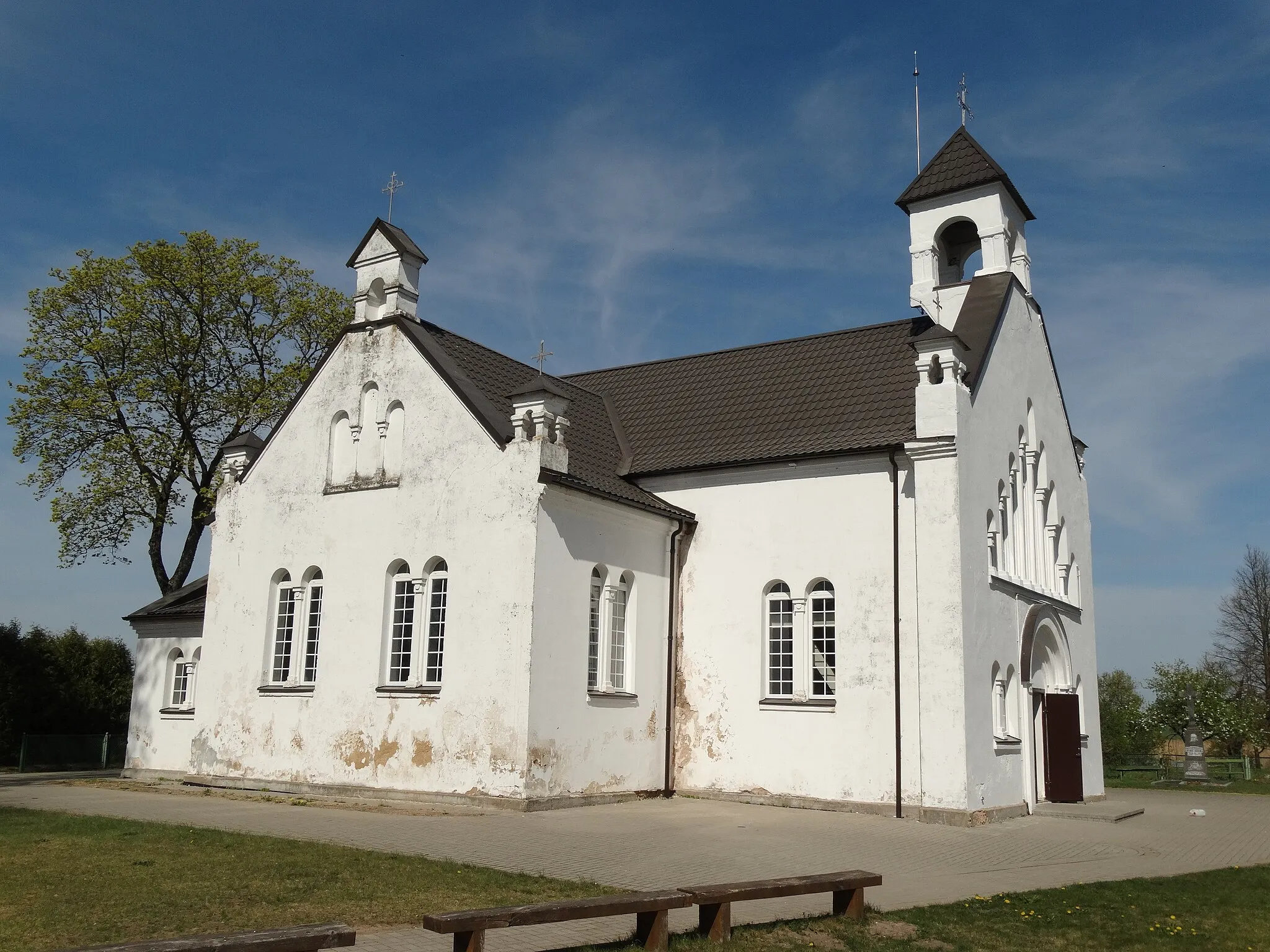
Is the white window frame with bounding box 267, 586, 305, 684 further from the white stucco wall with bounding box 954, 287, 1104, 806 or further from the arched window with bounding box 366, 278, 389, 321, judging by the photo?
the white stucco wall with bounding box 954, 287, 1104, 806

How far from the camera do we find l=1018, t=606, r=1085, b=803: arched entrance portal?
22609 mm

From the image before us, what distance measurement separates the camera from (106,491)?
31.1 m

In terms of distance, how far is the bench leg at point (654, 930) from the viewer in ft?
27.5

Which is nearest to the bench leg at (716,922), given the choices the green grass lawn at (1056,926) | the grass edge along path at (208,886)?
the green grass lawn at (1056,926)

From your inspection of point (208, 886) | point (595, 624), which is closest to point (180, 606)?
point (595, 624)

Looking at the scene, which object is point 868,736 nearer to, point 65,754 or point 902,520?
point 902,520

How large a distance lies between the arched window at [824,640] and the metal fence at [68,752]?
2066 centimetres

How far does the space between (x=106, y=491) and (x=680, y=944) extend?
27426 millimetres

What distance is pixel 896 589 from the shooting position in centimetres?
2050

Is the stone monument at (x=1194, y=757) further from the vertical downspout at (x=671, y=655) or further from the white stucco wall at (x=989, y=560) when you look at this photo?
the vertical downspout at (x=671, y=655)

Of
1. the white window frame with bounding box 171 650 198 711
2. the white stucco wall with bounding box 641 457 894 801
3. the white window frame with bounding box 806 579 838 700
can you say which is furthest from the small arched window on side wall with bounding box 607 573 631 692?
the white window frame with bounding box 171 650 198 711

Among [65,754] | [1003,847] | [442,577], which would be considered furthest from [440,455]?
[65,754]

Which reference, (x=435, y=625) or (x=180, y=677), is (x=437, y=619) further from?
(x=180, y=677)

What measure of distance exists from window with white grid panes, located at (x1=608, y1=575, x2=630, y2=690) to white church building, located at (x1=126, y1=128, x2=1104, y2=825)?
0.07 meters
